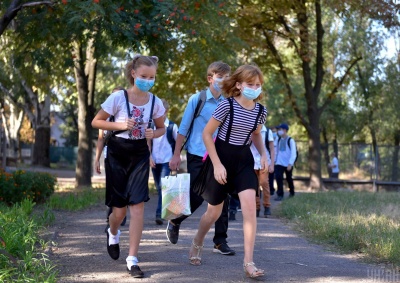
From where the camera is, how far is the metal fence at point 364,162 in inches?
1266

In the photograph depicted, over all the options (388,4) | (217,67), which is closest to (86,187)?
(388,4)

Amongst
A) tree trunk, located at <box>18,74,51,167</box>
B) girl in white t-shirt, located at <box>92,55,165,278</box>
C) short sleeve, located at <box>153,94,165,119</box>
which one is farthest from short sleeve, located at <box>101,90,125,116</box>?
tree trunk, located at <box>18,74,51,167</box>

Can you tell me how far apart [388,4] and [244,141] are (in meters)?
12.6

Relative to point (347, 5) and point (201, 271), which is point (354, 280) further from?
point (347, 5)

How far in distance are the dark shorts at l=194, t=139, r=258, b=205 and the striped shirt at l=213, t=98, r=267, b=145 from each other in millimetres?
76

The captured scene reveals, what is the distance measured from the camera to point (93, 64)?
2231 cm

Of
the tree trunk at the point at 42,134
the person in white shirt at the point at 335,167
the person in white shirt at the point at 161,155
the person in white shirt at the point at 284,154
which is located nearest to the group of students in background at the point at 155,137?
the person in white shirt at the point at 161,155

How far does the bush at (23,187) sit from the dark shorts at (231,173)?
21.7 ft

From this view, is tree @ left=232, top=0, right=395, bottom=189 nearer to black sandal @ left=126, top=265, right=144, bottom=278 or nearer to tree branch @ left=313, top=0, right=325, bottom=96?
tree branch @ left=313, top=0, right=325, bottom=96

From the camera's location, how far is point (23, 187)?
13.2 meters

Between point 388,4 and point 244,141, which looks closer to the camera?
point 244,141

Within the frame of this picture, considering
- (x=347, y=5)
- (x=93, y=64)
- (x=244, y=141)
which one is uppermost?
(x=347, y=5)

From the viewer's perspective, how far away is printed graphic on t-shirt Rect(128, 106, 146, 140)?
692 cm

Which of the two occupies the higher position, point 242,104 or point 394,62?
point 394,62
